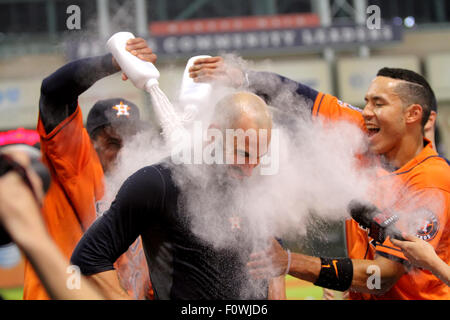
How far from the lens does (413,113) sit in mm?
2062

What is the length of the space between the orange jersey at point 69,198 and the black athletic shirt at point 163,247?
37cm

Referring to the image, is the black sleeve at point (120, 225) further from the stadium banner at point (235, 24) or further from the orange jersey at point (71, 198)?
the stadium banner at point (235, 24)

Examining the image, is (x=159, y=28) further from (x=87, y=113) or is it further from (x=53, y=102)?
(x=53, y=102)

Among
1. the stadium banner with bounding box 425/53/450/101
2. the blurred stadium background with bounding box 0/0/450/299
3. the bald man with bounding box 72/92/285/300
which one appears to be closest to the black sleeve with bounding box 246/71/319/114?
the bald man with bounding box 72/92/285/300

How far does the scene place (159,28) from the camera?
9.23 meters

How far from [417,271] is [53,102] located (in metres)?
1.55

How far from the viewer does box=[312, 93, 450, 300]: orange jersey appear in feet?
6.19

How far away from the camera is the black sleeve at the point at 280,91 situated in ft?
6.86

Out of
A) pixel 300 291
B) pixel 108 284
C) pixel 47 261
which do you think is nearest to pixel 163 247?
Answer: pixel 108 284

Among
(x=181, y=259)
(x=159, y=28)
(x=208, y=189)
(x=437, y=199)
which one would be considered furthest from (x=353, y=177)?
(x=159, y=28)

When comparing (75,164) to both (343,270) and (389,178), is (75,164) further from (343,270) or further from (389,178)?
(389,178)

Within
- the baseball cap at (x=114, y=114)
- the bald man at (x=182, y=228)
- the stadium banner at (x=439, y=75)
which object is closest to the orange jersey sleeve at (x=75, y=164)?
the baseball cap at (x=114, y=114)

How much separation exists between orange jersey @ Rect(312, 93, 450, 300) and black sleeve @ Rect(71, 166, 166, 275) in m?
0.89

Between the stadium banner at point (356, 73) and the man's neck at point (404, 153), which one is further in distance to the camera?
the stadium banner at point (356, 73)
